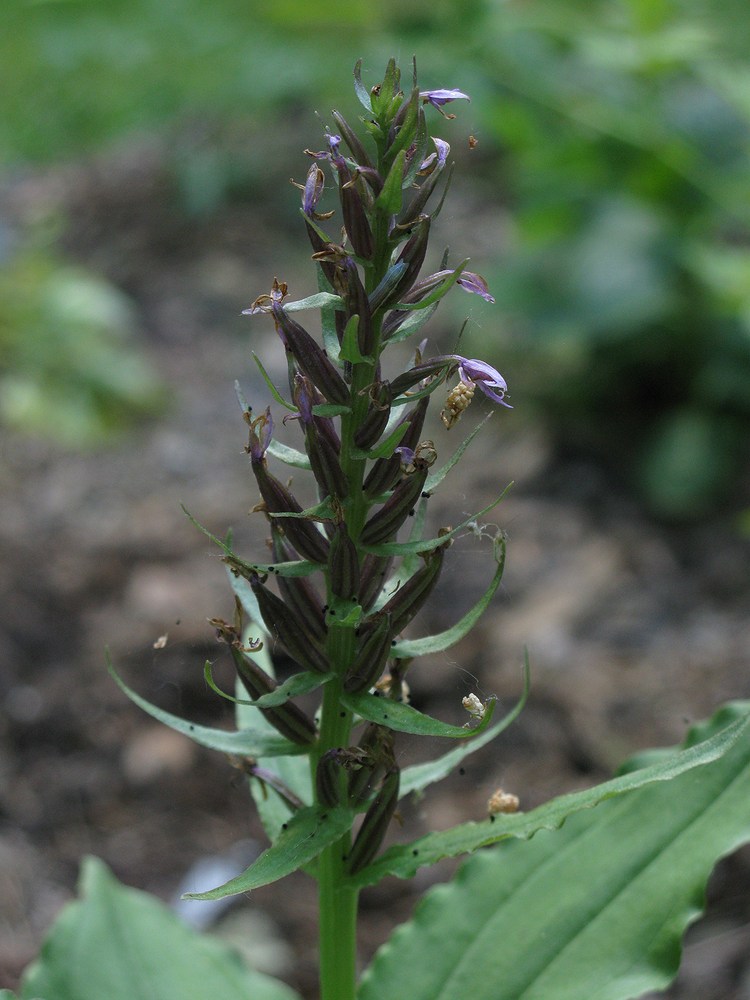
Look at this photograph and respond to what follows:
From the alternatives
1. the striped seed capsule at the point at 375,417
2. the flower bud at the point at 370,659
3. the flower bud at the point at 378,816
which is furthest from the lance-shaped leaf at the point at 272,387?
the flower bud at the point at 378,816

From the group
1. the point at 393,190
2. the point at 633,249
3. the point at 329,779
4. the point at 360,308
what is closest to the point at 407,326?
the point at 360,308

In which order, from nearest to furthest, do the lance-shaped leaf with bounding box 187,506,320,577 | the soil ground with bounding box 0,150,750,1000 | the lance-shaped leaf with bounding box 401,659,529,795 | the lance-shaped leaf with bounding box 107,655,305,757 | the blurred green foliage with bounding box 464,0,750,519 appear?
the lance-shaped leaf with bounding box 187,506,320,577 → the lance-shaped leaf with bounding box 107,655,305,757 → the lance-shaped leaf with bounding box 401,659,529,795 → the soil ground with bounding box 0,150,750,1000 → the blurred green foliage with bounding box 464,0,750,519

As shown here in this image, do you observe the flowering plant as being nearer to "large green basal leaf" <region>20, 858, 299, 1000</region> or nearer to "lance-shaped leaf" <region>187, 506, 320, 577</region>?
"lance-shaped leaf" <region>187, 506, 320, 577</region>

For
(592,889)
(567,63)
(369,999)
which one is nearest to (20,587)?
(369,999)

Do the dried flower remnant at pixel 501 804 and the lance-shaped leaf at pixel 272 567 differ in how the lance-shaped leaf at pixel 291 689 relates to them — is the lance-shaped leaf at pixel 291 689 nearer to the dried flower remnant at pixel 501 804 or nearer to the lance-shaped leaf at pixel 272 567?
the lance-shaped leaf at pixel 272 567

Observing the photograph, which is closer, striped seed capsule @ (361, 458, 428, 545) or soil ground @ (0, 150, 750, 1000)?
striped seed capsule @ (361, 458, 428, 545)

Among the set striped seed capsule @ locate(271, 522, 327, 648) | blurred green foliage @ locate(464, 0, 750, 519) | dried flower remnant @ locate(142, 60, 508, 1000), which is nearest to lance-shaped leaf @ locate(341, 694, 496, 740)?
dried flower remnant @ locate(142, 60, 508, 1000)
